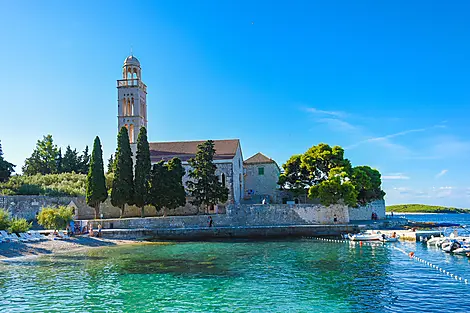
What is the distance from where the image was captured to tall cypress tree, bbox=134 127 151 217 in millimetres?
38281

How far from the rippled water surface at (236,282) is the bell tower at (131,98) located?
954 inches

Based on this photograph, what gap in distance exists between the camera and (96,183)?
125 feet

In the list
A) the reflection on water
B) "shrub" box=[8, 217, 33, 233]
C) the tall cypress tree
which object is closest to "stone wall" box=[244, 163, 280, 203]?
the tall cypress tree

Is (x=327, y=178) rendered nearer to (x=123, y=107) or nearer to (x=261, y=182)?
(x=261, y=182)

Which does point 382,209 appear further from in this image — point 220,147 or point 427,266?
point 427,266

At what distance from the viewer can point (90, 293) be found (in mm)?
14648

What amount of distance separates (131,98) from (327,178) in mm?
23551

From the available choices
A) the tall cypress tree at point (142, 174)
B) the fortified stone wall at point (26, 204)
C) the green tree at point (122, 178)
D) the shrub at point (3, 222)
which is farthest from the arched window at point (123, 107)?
the shrub at point (3, 222)

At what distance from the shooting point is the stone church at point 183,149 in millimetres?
45562

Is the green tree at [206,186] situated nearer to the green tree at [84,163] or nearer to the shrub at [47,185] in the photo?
the shrub at [47,185]

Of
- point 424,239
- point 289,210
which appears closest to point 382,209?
point 289,210

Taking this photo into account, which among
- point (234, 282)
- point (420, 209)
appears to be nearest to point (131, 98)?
point (234, 282)

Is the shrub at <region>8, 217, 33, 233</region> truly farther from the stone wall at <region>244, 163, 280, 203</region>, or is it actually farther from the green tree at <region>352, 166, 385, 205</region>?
the green tree at <region>352, 166, 385, 205</region>

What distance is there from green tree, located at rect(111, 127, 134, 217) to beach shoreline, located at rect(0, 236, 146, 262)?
623cm
